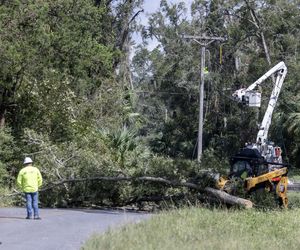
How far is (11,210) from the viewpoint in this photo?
18438 mm

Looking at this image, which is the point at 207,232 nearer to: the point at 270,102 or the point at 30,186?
the point at 30,186

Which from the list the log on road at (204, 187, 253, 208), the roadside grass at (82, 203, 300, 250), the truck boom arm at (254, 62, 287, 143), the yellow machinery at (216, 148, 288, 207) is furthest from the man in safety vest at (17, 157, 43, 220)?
the truck boom arm at (254, 62, 287, 143)

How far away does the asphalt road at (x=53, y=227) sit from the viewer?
460 inches

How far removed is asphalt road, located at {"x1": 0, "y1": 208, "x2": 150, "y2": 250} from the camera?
38.3 feet

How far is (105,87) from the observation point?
106 ft

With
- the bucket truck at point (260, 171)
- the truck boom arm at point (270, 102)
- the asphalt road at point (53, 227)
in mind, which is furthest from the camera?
the truck boom arm at point (270, 102)

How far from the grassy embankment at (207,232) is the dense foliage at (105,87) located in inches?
223

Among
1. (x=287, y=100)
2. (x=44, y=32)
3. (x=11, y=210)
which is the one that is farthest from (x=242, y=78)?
(x=11, y=210)

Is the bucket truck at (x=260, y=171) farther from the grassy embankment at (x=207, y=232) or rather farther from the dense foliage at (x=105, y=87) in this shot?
the grassy embankment at (x=207, y=232)

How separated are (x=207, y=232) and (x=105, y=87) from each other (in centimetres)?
2076

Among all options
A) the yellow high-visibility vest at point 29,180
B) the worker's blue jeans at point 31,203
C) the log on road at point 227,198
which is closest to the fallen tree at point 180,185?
the log on road at point 227,198

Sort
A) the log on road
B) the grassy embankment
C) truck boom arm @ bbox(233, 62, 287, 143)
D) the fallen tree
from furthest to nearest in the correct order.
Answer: truck boom arm @ bbox(233, 62, 287, 143) < the fallen tree < the log on road < the grassy embankment

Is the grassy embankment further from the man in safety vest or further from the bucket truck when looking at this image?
the man in safety vest

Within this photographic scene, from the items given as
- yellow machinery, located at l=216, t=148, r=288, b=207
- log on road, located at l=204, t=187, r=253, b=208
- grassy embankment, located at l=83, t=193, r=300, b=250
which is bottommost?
grassy embankment, located at l=83, t=193, r=300, b=250
